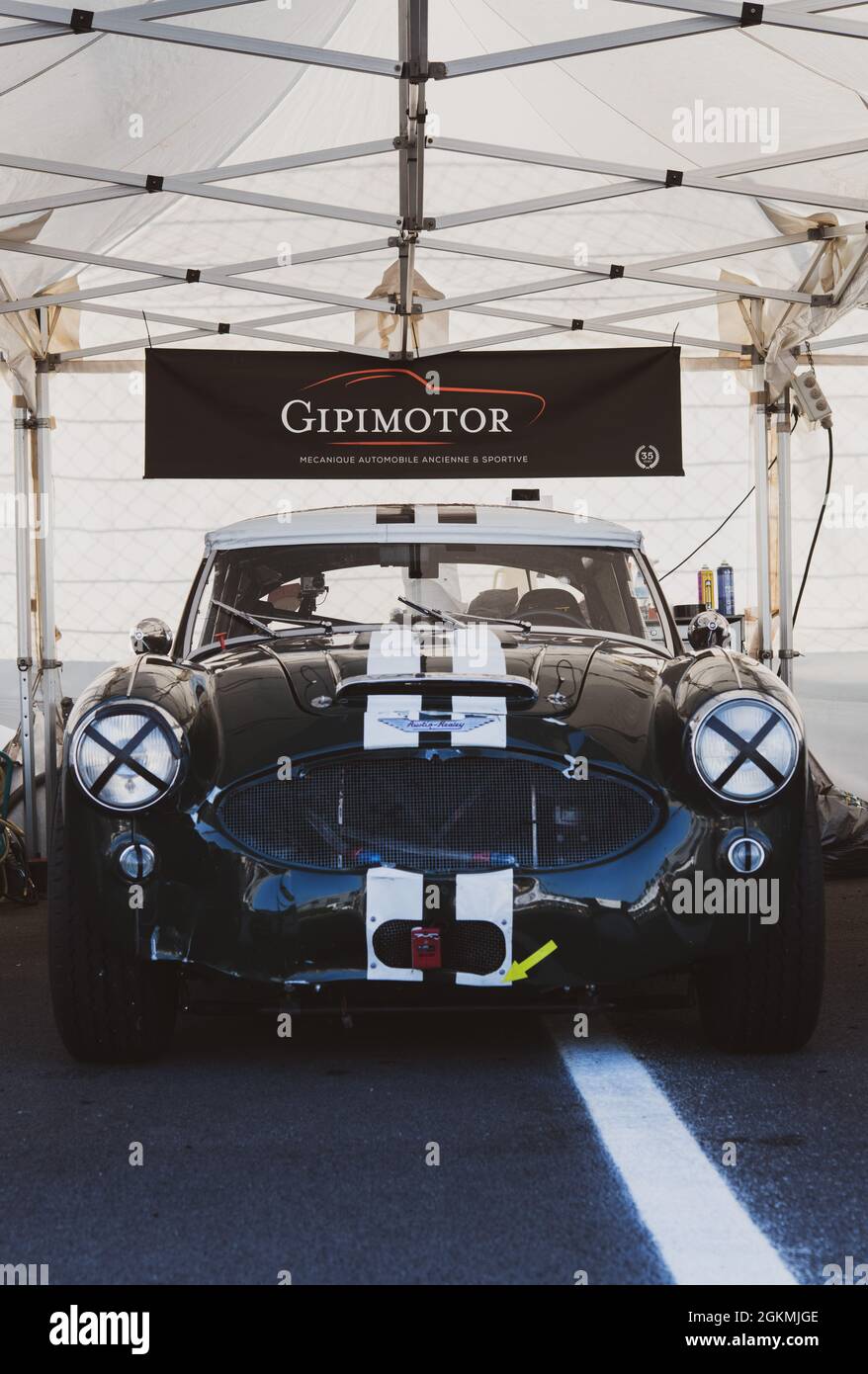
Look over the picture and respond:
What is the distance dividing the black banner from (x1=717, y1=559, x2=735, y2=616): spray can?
0.57m

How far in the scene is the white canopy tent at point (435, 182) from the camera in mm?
4730

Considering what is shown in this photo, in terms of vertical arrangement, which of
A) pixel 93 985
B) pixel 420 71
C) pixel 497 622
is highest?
pixel 420 71

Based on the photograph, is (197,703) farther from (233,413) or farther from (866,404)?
(866,404)

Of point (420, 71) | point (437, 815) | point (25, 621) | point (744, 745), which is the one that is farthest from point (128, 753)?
point (25, 621)

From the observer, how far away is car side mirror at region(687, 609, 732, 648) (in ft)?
13.2

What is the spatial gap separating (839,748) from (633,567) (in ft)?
11.6

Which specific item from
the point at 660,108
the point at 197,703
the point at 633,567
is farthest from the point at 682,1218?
the point at 660,108

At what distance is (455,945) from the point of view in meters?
2.88

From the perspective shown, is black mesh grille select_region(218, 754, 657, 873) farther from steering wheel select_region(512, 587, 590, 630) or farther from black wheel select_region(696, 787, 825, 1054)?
steering wheel select_region(512, 587, 590, 630)

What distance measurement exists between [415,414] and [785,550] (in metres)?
1.94

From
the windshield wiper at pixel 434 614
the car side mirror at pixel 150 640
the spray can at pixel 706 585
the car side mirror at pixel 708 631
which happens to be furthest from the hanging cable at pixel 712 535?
the car side mirror at pixel 150 640

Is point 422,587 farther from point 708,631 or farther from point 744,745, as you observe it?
point 744,745

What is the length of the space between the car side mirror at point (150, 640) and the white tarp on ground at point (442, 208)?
1.90m

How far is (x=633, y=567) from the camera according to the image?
171 inches
